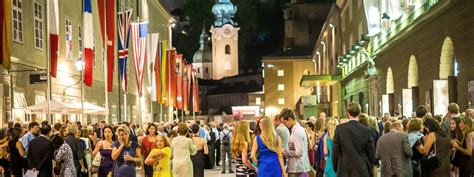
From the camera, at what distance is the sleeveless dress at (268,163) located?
1335cm

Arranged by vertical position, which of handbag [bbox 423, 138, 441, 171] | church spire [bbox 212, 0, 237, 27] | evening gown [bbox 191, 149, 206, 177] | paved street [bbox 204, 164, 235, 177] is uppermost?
church spire [bbox 212, 0, 237, 27]

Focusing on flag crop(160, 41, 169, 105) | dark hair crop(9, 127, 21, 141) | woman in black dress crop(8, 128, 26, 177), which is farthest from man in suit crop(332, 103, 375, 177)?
flag crop(160, 41, 169, 105)

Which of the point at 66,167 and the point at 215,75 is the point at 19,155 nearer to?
the point at 66,167

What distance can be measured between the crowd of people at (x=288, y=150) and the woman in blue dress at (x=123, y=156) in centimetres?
2

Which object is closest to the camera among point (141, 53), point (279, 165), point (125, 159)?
point (279, 165)

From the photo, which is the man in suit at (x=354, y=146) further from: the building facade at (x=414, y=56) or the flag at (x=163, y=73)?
the flag at (x=163, y=73)

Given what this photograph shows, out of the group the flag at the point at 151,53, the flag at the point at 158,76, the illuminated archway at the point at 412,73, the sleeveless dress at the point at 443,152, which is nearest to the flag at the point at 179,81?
the flag at the point at 158,76

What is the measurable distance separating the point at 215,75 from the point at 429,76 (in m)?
138

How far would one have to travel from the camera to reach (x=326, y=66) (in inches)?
3068

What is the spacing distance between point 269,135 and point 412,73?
18.7 meters

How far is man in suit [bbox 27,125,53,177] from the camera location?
16.1 metres

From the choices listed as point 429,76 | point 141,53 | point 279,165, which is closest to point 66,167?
point 279,165

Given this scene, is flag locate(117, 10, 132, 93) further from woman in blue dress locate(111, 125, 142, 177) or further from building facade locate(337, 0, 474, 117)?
woman in blue dress locate(111, 125, 142, 177)

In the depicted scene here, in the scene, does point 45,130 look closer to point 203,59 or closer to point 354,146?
point 354,146
